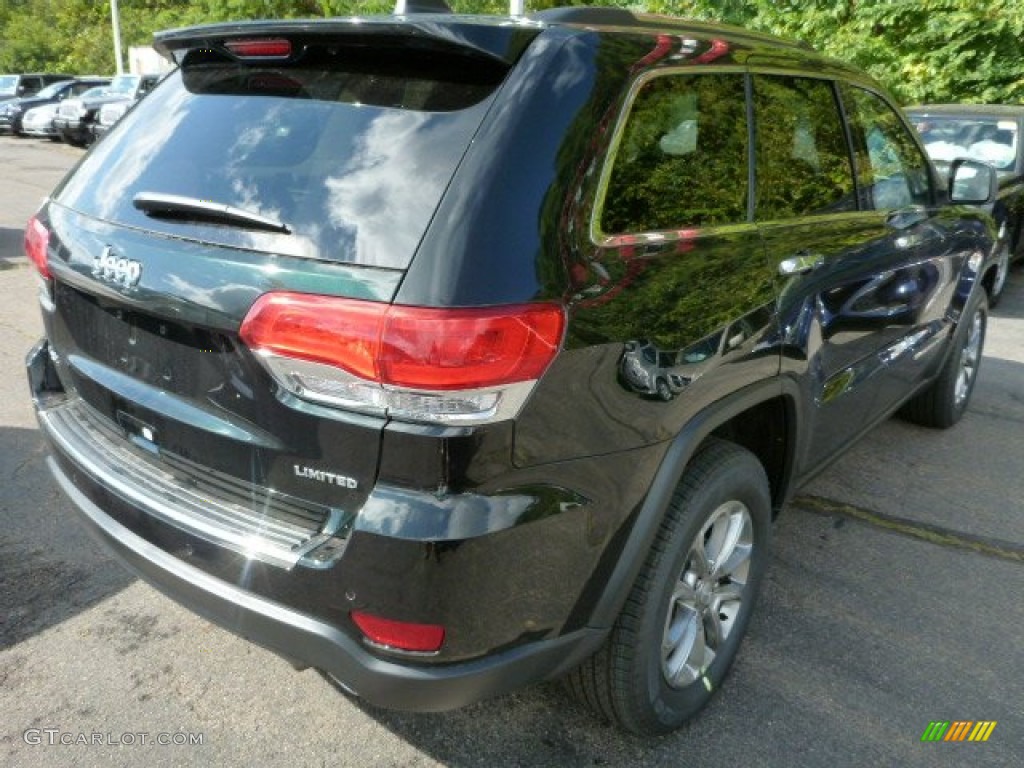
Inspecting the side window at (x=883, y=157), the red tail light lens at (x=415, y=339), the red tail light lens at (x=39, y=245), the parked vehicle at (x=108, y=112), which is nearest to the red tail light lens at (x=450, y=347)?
the red tail light lens at (x=415, y=339)

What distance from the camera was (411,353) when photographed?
5.59 feet

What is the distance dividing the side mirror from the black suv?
73.7 inches

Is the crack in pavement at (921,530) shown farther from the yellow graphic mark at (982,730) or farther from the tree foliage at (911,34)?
the tree foliage at (911,34)

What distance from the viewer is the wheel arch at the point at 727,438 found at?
207 centimetres

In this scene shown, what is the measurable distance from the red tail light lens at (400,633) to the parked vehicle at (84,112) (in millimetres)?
20741

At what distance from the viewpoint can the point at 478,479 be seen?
1.75 metres

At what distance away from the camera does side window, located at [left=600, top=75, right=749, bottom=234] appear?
2105 millimetres

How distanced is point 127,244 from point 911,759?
8.10 feet

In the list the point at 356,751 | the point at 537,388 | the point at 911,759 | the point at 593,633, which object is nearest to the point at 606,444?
the point at 537,388

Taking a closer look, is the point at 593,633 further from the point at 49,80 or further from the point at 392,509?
the point at 49,80

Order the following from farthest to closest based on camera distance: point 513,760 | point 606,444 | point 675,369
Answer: point 513,760, point 675,369, point 606,444

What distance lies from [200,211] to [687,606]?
1643 millimetres

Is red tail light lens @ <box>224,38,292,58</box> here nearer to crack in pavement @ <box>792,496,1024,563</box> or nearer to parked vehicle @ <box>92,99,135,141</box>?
crack in pavement @ <box>792,496,1024,563</box>

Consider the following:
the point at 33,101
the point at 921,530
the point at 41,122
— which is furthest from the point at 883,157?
the point at 33,101
